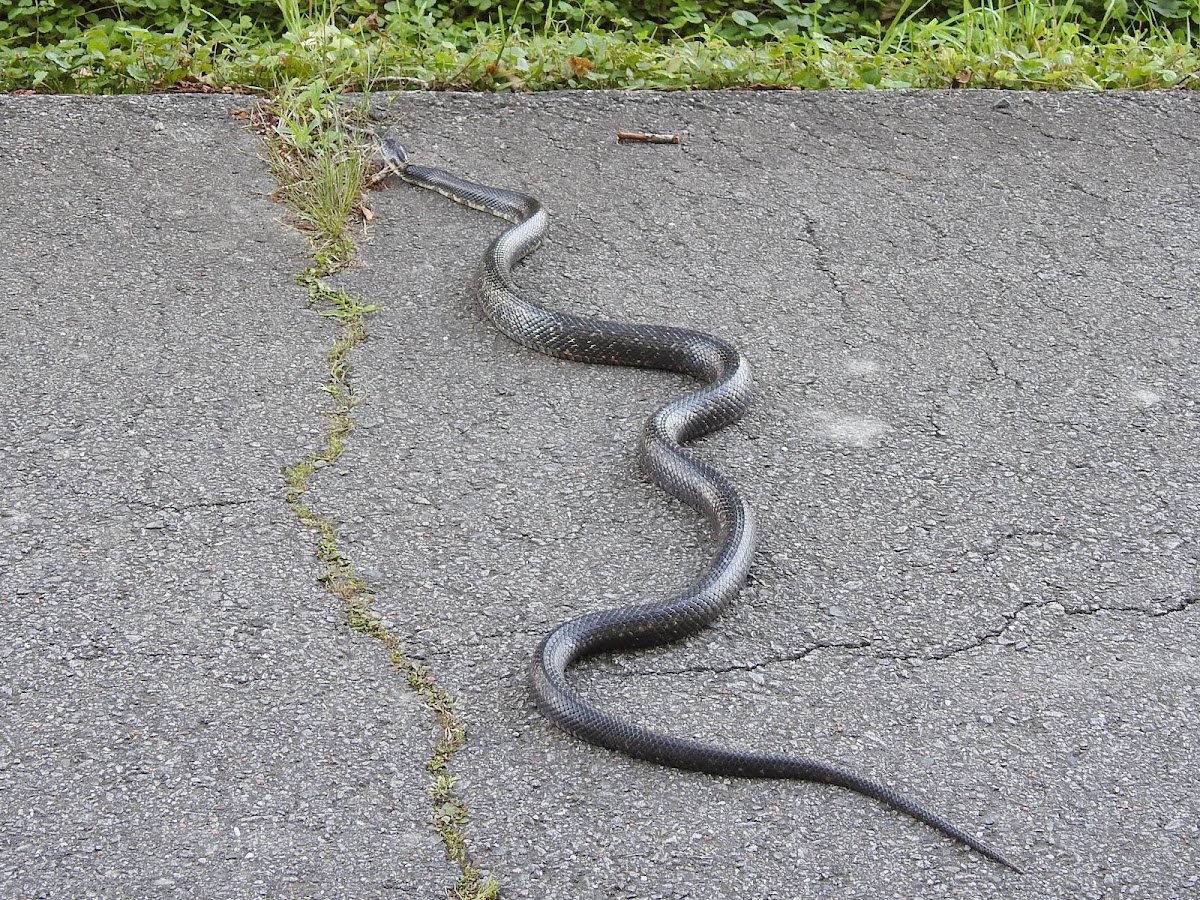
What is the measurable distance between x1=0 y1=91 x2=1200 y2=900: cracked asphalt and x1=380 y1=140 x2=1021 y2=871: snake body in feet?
0.16

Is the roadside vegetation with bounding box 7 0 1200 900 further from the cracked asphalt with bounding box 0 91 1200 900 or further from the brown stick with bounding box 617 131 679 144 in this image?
the brown stick with bounding box 617 131 679 144

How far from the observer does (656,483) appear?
12.5 ft

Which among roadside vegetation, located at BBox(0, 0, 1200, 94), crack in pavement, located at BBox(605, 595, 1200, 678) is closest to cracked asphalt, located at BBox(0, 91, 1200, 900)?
crack in pavement, located at BBox(605, 595, 1200, 678)

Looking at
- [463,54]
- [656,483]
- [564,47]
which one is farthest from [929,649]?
[463,54]

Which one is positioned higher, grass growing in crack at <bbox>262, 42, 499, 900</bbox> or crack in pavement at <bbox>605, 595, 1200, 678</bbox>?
crack in pavement at <bbox>605, 595, 1200, 678</bbox>

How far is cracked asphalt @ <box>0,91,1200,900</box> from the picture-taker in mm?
2684

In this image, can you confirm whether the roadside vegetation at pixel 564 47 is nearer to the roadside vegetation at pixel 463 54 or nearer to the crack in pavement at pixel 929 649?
the roadside vegetation at pixel 463 54

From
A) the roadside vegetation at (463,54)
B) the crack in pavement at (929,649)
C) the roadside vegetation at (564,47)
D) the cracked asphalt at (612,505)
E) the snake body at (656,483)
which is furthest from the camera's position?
the roadside vegetation at (564,47)

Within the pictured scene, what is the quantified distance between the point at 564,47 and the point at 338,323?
2441 millimetres

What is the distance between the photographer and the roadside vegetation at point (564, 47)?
6062mm

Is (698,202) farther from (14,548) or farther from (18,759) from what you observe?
(18,759)

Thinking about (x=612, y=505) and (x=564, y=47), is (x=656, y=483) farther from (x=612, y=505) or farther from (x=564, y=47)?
(x=564, y=47)

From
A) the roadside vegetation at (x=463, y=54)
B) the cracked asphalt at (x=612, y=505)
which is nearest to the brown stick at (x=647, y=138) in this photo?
the cracked asphalt at (x=612, y=505)

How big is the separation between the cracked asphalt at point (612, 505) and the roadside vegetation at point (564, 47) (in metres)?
0.33
